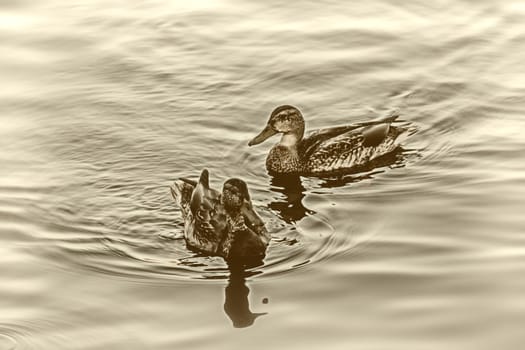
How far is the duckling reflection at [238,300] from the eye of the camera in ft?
36.2

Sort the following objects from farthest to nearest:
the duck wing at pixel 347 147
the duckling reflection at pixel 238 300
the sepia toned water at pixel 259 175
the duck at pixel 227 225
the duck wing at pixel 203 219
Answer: the duck wing at pixel 347 147, the duck wing at pixel 203 219, the duck at pixel 227 225, the duckling reflection at pixel 238 300, the sepia toned water at pixel 259 175

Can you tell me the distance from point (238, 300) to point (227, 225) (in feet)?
3.77

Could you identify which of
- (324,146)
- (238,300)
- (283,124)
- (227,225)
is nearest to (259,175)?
(283,124)

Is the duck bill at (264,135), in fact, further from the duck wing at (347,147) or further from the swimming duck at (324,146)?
the duck wing at (347,147)

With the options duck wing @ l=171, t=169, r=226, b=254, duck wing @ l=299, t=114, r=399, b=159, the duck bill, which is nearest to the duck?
duck wing @ l=171, t=169, r=226, b=254

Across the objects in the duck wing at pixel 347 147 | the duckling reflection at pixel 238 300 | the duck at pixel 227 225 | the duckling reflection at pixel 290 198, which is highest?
the duck wing at pixel 347 147

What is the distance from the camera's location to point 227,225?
12.3 m

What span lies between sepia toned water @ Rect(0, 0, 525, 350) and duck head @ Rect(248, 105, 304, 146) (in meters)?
0.32

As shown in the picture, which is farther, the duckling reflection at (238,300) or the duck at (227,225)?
the duck at (227,225)

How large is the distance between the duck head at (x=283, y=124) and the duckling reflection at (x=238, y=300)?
318 centimetres

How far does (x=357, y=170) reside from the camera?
14844 mm

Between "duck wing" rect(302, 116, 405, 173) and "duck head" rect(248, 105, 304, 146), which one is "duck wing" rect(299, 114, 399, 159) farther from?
"duck head" rect(248, 105, 304, 146)

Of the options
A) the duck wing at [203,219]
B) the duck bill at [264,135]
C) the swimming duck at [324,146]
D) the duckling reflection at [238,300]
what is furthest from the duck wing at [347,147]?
the duckling reflection at [238,300]

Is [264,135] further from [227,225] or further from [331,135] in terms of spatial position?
[227,225]
